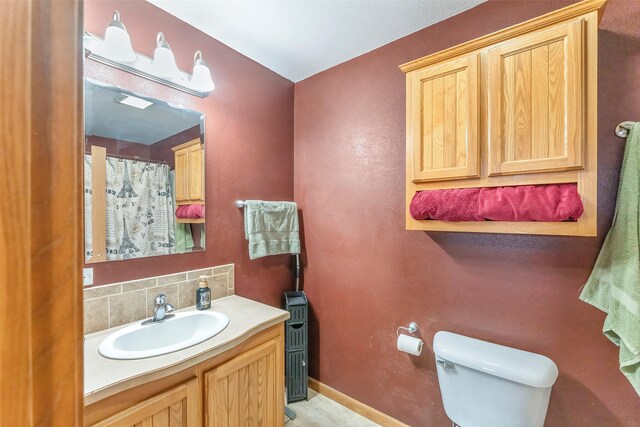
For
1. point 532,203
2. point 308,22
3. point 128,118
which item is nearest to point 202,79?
point 128,118

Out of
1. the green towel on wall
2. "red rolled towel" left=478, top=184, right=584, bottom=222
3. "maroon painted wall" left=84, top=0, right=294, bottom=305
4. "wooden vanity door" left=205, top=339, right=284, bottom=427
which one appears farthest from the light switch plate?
the green towel on wall

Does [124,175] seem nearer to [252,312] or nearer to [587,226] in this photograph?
[252,312]

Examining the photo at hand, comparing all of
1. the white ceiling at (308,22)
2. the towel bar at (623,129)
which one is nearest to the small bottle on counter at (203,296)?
the white ceiling at (308,22)

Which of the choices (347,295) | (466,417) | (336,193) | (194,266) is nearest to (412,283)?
(347,295)

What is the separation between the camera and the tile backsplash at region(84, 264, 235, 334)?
1.22 metres

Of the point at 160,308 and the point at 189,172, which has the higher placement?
the point at 189,172

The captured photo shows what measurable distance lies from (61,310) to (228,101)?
171 cm

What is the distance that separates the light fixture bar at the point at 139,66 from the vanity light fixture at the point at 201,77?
0.04m

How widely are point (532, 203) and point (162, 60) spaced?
70.8 inches

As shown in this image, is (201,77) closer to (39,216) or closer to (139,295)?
(139,295)

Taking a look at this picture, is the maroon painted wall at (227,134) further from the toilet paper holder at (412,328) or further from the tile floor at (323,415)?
the toilet paper holder at (412,328)

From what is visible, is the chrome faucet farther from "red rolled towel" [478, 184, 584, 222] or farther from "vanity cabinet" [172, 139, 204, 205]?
"red rolled towel" [478, 184, 584, 222]

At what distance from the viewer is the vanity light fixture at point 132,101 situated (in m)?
1.32

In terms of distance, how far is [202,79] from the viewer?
5.09ft
